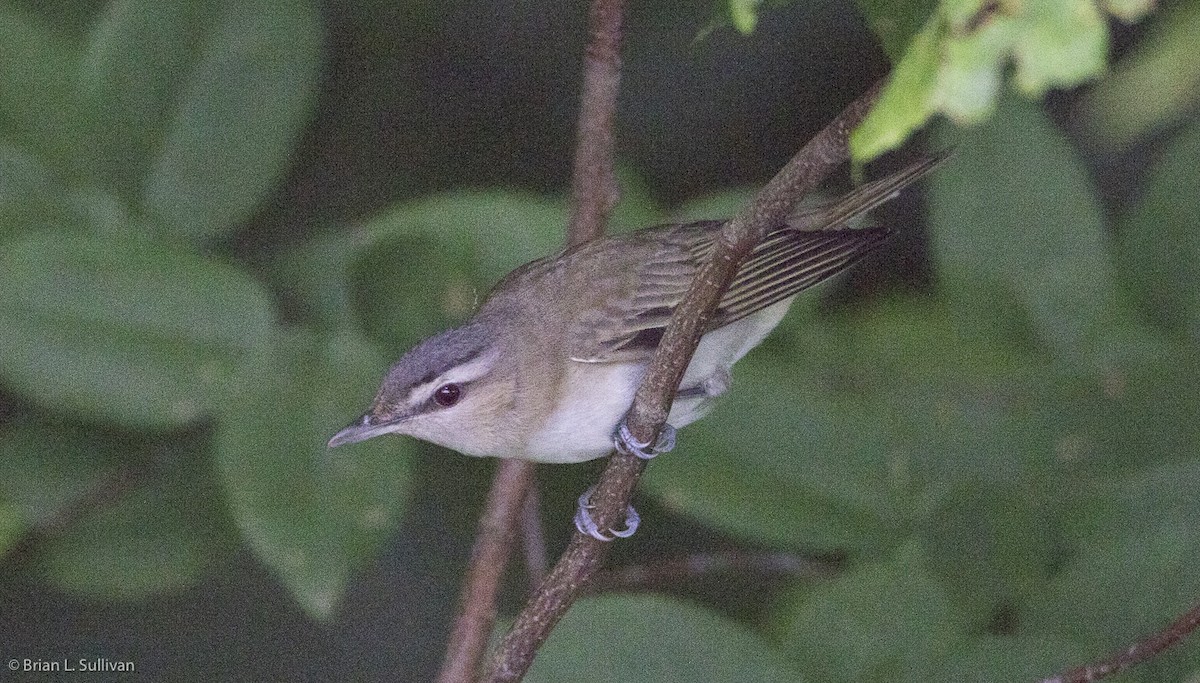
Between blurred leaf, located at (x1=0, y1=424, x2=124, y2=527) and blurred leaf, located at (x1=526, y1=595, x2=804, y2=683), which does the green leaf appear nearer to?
blurred leaf, located at (x1=0, y1=424, x2=124, y2=527)

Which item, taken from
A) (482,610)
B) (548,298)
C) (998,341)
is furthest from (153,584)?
(998,341)

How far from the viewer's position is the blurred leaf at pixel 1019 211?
266 cm

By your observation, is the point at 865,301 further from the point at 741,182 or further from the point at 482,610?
the point at 482,610

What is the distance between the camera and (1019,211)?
2.71 meters

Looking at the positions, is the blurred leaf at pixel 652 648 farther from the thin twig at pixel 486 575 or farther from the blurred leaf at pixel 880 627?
the thin twig at pixel 486 575

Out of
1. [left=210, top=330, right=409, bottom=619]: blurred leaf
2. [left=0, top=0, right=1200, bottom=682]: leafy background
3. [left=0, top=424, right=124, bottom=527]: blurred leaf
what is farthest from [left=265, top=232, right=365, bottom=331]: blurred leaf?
[left=0, top=424, right=124, bottom=527]: blurred leaf

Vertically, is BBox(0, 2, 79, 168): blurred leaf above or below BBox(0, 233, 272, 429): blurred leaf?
above

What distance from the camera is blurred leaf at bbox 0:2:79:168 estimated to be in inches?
104

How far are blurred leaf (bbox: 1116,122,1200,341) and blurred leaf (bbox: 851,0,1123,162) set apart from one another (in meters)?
1.85

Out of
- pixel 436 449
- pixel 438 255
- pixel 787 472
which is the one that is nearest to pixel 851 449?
pixel 787 472

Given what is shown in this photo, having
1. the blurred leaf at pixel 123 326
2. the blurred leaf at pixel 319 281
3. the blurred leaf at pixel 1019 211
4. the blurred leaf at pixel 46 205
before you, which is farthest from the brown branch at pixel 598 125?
the blurred leaf at pixel 46 205

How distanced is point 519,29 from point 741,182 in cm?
78

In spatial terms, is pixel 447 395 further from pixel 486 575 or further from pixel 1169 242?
pixel 1169 242

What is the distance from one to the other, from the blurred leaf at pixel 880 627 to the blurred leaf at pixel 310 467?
808 mm
